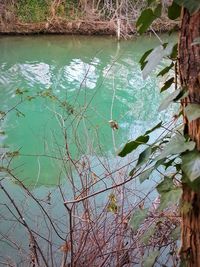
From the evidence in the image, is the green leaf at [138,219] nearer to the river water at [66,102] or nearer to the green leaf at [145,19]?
the green leaf at [145,19]

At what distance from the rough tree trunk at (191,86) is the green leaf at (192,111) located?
2 centimetres

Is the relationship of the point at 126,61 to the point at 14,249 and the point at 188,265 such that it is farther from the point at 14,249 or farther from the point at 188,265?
the point at 188,265

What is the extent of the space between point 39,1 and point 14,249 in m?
12.0

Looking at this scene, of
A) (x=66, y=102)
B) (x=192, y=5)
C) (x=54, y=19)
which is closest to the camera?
(x=192, y=5)

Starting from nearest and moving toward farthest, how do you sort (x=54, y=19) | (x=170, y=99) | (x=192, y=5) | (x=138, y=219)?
(x=192, y=5) < (x=170, y=99) < (x=138, y=219) < (x=54, y=19)

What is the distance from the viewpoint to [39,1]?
13.5 metres

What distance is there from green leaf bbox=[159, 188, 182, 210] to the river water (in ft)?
3.92

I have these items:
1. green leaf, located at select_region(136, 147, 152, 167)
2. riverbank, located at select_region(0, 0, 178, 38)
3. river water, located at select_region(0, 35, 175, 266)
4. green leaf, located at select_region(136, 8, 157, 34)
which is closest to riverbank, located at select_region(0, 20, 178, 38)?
riverbank, located at select_region(0, 0, 178, 38)

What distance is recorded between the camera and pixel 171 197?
36.1 inches

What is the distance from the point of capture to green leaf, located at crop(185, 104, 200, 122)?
810 mm

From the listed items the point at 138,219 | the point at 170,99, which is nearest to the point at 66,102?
the point at 138,219

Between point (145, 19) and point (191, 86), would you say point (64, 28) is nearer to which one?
point (145, 19)

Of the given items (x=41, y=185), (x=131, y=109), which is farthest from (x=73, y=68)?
(x=41, y=185)

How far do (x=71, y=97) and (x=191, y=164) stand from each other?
6.00 meters
